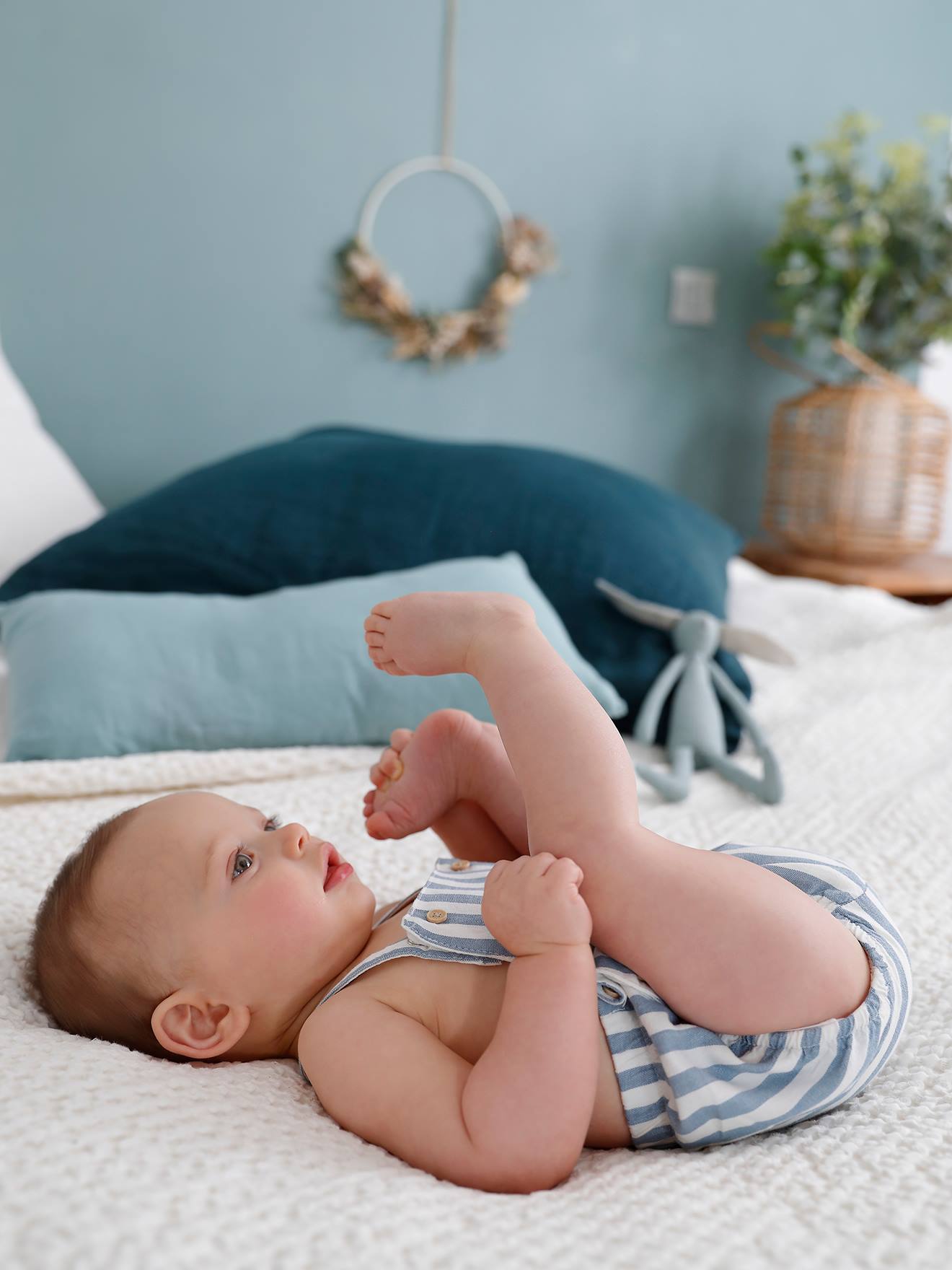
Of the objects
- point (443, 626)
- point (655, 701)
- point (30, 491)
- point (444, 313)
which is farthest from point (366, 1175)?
point (444, 313)

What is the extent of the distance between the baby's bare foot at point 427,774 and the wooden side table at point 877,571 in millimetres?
1621

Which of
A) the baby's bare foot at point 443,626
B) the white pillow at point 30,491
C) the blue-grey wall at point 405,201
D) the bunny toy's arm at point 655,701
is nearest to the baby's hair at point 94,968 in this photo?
the baby's bare foot at point 443,626

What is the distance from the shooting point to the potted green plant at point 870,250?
2.21 m

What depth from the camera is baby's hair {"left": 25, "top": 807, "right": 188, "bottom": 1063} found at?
662 mm

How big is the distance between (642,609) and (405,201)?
4.04 ft

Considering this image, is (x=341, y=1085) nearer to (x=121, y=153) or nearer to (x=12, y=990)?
(x=12, y=990)

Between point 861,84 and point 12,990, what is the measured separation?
8.93 ft

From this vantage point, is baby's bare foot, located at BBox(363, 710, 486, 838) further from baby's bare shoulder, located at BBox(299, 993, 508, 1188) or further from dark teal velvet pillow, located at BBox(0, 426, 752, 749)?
dark teal velvet pillow, located at BBox(0, 426, 752, 749)

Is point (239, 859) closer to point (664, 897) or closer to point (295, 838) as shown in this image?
point (295, 838)

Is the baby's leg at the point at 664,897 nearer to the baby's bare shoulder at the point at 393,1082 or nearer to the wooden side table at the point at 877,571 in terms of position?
the baby's bare shoulder at the point at 393,1082

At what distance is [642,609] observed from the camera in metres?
1.30

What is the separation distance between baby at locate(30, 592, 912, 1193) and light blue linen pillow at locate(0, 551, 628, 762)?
0.38 metres

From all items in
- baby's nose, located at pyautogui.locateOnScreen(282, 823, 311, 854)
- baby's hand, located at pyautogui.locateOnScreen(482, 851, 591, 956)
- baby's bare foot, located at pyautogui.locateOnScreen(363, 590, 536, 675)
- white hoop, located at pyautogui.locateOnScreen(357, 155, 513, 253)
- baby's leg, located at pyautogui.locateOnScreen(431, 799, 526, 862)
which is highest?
white hoop, located at pyautogui.locateOnScreen(357, 155, 513, 253)

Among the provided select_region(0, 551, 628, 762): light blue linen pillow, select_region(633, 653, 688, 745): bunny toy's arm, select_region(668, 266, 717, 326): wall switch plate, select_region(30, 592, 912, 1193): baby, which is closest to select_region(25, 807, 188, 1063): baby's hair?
select_region(30, 592, 912, 1193): baby
